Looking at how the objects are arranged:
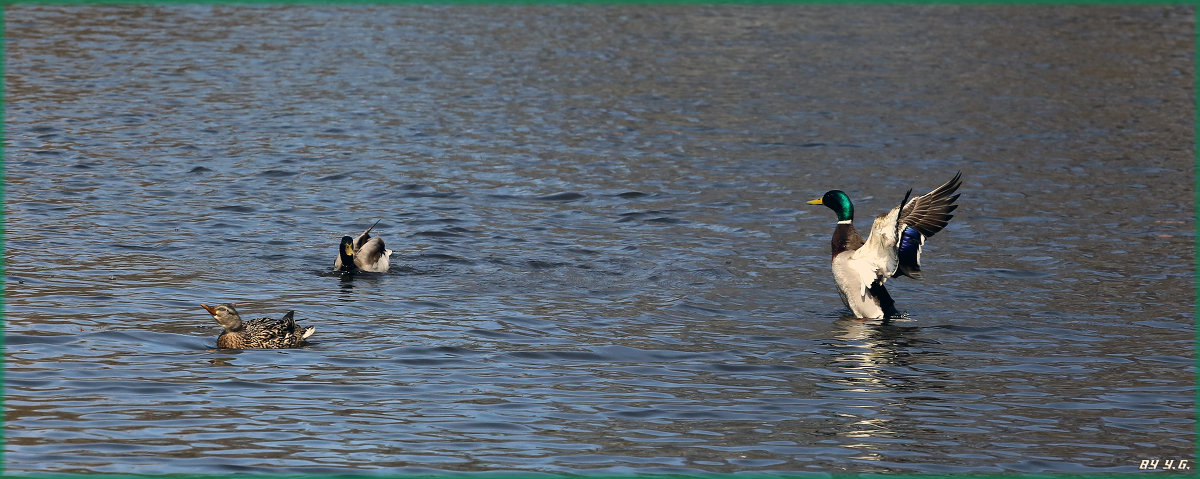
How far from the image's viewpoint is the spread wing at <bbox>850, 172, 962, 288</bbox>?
1416cm

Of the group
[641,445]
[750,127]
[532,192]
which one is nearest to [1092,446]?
[641,445]

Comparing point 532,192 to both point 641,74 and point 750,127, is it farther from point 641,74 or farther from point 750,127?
point 641,74

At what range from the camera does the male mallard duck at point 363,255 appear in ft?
50.7

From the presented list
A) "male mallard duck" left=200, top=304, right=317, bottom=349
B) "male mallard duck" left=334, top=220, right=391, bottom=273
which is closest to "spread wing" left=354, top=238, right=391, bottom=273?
"male mallard duck" left=334, top=220, right=391, bottom=273

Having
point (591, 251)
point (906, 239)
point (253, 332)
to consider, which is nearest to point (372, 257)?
point (591, 251)

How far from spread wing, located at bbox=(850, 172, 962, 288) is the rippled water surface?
528 millimetres

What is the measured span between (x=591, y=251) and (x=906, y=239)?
4072 millimetres

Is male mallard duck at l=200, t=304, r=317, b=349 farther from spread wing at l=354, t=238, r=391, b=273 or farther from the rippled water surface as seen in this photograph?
spread wing at l=354, t=238, r=391, b=273

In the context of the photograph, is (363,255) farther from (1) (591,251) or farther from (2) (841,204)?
(2) (841,204)

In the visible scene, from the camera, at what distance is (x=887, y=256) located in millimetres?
14289

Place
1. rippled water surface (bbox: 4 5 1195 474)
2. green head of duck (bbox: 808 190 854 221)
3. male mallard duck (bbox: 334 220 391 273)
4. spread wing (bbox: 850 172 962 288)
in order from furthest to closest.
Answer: male mallard duck (bbox: 334 220 391 273) < green head of duck (bbox: 808 190 854 221) < spread wing (bbox: 850 172 962 288) < rippled water surface (bbox: 4 5 1195 474)

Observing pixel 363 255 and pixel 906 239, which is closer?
pixel 906 239

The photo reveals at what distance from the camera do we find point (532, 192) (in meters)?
20.2

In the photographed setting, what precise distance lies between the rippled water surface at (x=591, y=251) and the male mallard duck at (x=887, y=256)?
28 centimetres
